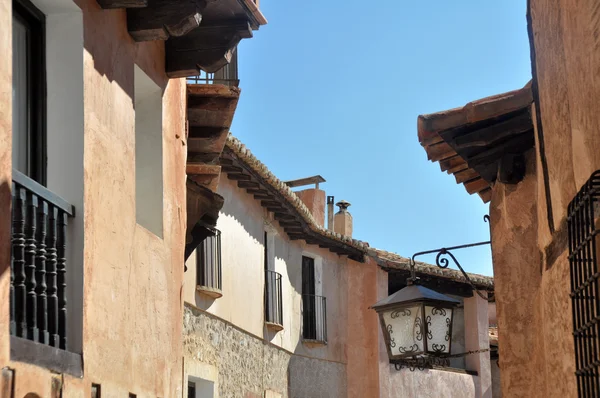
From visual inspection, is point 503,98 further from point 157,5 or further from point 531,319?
point 157,5

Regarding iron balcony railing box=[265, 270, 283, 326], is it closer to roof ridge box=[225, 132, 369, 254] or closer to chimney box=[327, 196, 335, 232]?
roof ridge box=[225, 132, 369, 254]

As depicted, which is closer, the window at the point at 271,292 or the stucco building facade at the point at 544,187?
the stucco building facade at the point at 544,187

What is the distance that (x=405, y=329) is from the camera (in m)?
10.7

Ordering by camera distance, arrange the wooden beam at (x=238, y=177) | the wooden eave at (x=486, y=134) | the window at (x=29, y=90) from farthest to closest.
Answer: the wooden beam at (x=238, y=177) → the wooden eave at (x=486, y=134) → the window at (x=29, y=90)

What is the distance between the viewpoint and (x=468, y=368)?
2916cm

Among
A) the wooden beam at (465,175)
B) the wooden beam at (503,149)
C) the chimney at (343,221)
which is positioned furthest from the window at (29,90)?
the chimney at (343,221)

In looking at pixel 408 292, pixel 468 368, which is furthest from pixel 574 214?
pixel 468 368

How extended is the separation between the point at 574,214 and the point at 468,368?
920 inches

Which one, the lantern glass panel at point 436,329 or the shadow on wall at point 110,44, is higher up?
the shadow on wall at point 110,44

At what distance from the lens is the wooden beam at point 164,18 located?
29.2 feet

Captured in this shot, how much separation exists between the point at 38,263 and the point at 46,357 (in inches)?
22.9

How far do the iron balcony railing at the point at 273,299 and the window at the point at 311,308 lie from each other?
2118 millimetres

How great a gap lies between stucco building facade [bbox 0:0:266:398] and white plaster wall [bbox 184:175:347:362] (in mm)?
7122

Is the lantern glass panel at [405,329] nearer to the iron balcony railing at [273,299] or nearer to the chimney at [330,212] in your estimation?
the iron balcony railing at [273,299]
